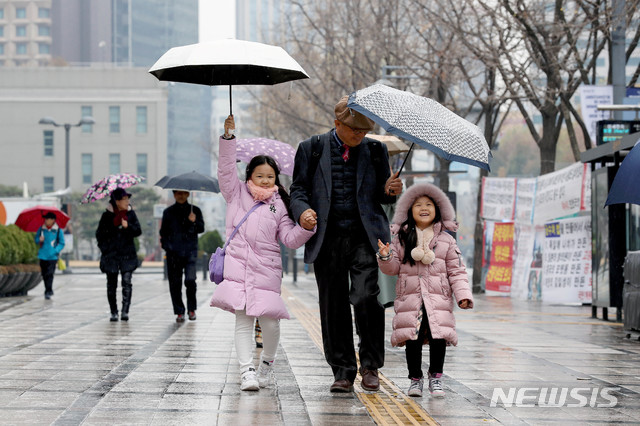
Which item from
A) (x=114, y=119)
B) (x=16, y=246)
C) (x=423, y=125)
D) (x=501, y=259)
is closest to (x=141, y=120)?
(x=114, y=119)

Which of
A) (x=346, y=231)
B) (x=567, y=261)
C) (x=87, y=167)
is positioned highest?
(x=87, y=167)

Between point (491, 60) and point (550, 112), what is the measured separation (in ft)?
8.31

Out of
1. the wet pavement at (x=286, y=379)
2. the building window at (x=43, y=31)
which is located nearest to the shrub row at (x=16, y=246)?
the wet pavement at (x=286, y=379)

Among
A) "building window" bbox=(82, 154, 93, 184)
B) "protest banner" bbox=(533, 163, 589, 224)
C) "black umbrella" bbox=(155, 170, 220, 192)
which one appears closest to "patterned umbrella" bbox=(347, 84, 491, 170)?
"black umbrella" bbox=(155, 170, 220, 192)

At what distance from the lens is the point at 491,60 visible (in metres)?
19.7

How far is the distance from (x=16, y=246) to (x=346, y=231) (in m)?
14.2

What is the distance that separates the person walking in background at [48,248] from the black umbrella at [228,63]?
12050mm

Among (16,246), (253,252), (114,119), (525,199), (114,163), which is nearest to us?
(253,252)

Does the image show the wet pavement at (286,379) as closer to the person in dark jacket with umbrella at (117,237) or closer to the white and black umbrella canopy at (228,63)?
the person in dark jacket with umbrella at (117,237)

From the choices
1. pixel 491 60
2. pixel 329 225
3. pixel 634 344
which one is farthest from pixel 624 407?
pixel 491 60

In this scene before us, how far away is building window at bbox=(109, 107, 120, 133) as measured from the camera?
8481 cm

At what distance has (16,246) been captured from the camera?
66.2ft

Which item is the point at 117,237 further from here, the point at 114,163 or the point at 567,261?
the point at 114,163

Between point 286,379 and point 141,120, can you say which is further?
point 141,120
